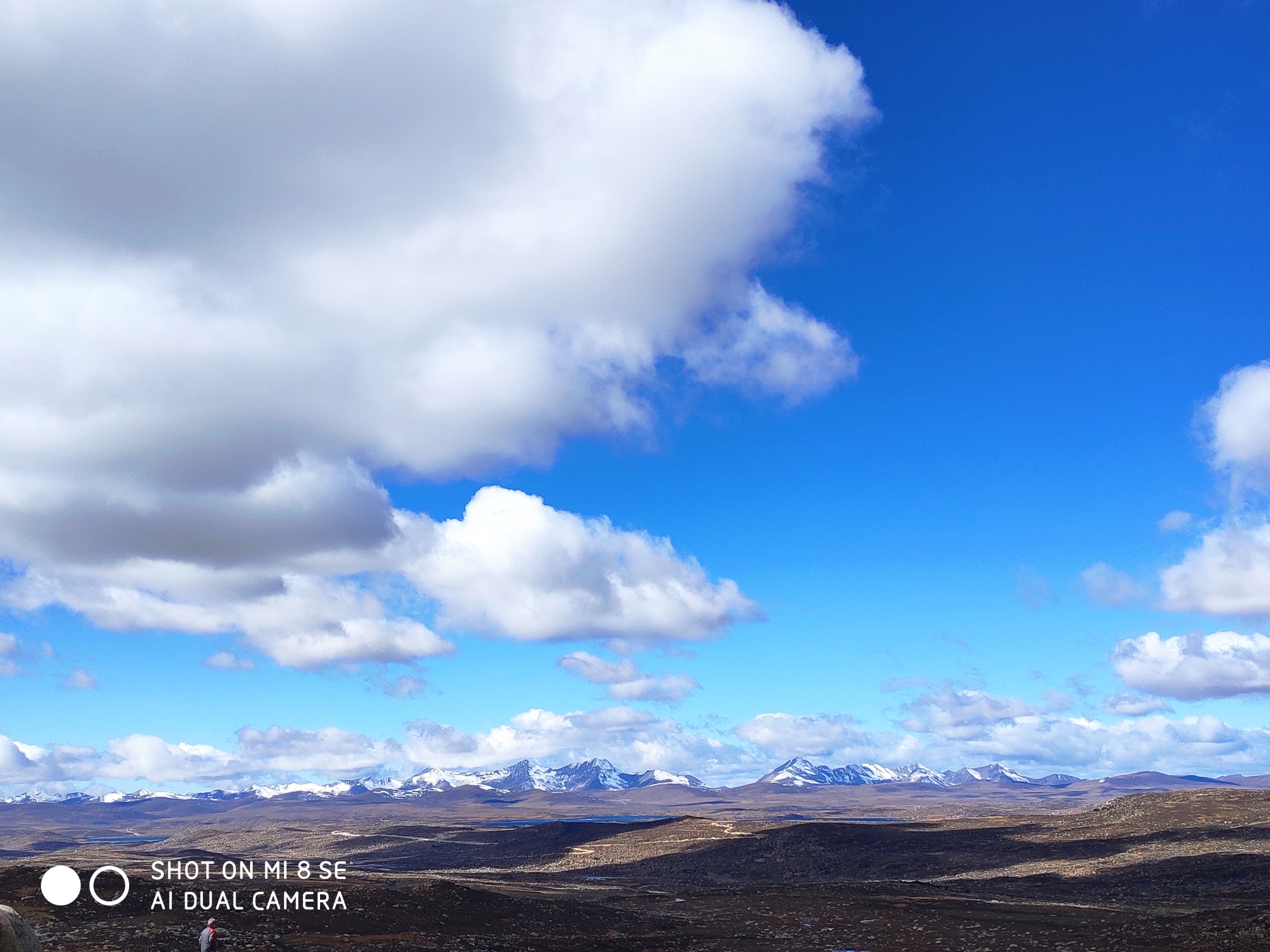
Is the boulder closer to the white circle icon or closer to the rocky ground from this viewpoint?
the rocky ground

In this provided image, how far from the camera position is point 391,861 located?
543 ft

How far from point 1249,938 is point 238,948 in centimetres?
4881

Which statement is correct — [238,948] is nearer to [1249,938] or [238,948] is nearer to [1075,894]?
[1249,938]

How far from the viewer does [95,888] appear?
168ft

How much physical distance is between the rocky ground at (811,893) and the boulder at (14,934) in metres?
11.1

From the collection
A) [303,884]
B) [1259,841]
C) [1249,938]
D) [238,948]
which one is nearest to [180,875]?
[303,884]

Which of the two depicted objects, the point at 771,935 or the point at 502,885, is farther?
the point at 502,885

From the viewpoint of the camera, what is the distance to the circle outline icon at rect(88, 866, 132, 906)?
49250mm

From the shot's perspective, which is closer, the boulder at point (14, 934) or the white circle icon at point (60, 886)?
the boulder at point (14, 934)

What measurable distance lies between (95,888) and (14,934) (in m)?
24.8

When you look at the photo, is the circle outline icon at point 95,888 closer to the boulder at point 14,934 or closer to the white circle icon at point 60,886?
the white circle icon at point 60,886

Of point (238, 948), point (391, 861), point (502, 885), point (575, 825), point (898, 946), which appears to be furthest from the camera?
point (575, 825)

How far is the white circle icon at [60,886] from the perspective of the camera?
47750 millimetres

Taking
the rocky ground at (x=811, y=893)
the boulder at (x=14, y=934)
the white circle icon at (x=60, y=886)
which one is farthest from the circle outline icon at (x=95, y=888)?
the boulder at (x=14, y=934)
